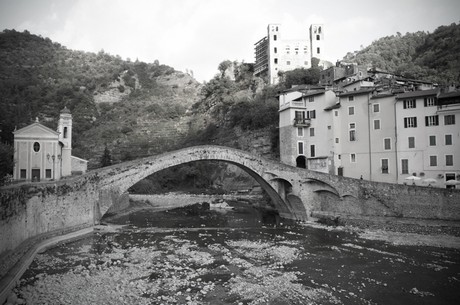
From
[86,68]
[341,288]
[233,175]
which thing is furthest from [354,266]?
[86,68]

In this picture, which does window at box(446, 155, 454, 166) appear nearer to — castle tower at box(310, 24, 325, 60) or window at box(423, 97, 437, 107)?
window at box(423, 97, 437, 107)

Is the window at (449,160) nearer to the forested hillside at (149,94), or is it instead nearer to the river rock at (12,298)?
the forested hillside at (149,94)

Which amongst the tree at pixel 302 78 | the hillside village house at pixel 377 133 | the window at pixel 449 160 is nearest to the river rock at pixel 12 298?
the hillside village house at pixel 377 133

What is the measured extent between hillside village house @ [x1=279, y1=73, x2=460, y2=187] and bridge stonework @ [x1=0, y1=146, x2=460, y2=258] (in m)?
2.74

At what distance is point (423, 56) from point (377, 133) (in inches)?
1153

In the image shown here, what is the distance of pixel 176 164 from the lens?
2608 centimetres

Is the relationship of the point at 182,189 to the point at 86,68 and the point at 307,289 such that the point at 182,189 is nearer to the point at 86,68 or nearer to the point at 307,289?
the point at 307,289

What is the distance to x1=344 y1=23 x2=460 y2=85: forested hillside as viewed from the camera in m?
41.8

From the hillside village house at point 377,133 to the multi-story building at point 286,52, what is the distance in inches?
846

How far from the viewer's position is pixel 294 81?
48.0m

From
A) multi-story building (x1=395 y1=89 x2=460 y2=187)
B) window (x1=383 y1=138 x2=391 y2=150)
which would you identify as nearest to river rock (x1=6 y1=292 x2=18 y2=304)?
multi-story building (x1=395 y1=89 x2=460 y2=187)

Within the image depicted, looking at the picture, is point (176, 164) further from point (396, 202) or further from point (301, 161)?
point (396, 202)

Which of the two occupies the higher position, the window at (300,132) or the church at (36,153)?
the window at (300,132)

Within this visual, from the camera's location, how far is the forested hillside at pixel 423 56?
41775mm
